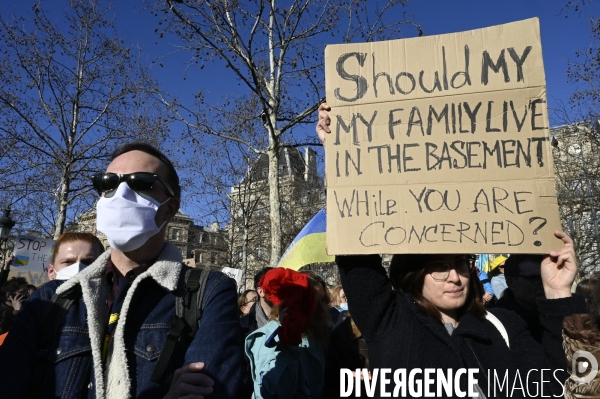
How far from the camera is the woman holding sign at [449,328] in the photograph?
7.10 feet

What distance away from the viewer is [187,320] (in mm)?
1782

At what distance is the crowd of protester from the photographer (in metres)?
1.71

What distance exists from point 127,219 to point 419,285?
144 centimetres

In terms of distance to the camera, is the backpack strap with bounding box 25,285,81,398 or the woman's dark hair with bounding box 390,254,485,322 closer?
the backpack strap with bounding box 25,285,81,398

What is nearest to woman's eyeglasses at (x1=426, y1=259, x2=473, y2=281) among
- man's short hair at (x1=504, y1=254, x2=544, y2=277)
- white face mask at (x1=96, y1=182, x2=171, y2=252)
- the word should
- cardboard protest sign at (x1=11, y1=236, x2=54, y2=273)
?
the word should

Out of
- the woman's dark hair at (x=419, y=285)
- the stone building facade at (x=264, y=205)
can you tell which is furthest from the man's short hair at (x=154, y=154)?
the stone building facade at (x=264, y=205)

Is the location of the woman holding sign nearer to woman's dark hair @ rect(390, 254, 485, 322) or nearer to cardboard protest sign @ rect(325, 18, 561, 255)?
woman's dark hair @ rect(390, 254, 485, 322)

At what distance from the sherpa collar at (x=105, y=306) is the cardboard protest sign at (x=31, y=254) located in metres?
7.68

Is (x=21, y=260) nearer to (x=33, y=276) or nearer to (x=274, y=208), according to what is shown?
Answer: (x=33, y=276)

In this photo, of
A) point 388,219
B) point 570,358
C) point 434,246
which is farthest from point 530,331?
point 388,219

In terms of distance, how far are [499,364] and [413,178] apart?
94cm

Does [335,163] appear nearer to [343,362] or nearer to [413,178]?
[413,178]

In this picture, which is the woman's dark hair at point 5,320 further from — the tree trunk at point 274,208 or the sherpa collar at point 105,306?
the tree trunk at point 274,208

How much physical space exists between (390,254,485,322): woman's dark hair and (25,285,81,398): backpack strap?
5.01ft
